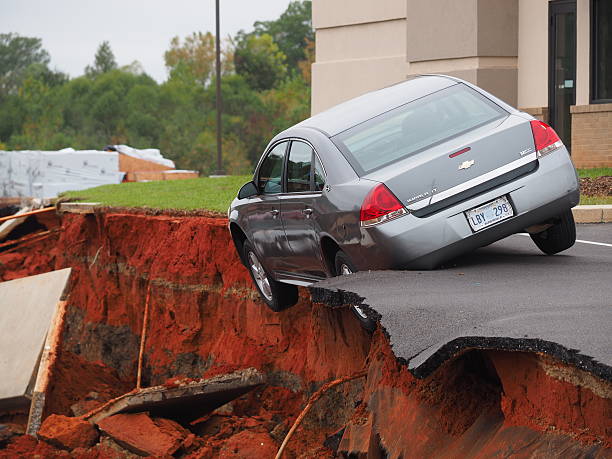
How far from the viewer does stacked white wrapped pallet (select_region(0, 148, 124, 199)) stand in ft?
111

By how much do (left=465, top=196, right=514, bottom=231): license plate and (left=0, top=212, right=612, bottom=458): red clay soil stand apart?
1.20 meters

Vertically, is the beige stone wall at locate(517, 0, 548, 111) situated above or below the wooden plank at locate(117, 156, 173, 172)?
above

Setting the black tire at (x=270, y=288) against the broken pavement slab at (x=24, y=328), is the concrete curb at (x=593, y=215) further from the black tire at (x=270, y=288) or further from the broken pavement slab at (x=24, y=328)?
the broken pavement slab at (x=24, y=328)

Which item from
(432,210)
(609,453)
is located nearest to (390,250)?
(432,210)

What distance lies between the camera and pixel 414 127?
9227mm

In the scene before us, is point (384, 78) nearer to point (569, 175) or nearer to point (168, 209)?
point (168, 209)

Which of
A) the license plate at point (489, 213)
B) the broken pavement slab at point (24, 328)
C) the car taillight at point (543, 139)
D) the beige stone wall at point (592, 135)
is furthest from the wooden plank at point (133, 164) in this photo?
the license plate at point (489, 213)

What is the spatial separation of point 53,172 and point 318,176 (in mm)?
25924

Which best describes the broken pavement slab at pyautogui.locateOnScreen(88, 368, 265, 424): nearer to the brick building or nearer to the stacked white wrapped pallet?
the brick building

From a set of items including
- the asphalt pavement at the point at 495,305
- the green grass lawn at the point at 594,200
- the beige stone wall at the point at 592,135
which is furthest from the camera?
the beige stone wall at the point at 592,135

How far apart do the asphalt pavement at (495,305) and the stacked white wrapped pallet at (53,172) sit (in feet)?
84.2

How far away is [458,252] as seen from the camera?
8547 mm

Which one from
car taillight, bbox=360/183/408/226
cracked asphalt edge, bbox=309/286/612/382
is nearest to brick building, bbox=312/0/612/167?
car taillight, bbox=360/183/408/226

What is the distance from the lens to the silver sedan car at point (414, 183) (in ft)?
27.6
